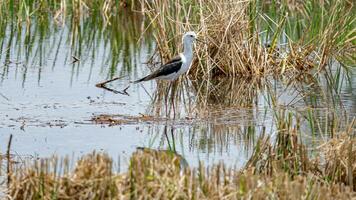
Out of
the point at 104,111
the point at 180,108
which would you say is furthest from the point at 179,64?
the point at 104,111

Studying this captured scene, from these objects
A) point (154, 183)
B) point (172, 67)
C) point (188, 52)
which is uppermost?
point (188, 52)

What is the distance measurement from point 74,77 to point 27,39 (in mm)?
3019

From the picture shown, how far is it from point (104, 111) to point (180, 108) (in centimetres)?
97

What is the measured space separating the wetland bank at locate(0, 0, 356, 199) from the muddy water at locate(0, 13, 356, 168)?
0.02 meters

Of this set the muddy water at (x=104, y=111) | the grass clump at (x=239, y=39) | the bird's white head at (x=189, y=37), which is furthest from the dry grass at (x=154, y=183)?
the grass clump at (x=239, y=39)

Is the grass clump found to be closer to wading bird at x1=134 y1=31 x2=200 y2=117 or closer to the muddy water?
the muddy water

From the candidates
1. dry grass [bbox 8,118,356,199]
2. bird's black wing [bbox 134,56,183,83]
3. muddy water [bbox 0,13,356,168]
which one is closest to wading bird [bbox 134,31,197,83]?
bird's black wing [bbox 134,56,183,83]

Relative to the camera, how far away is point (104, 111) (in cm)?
1242

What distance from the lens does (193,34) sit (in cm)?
1316

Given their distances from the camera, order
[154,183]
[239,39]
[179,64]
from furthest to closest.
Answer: [239,39] < [179,64] < [154,183]

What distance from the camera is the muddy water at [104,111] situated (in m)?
10.6

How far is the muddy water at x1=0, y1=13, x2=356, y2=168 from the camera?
10594 mm

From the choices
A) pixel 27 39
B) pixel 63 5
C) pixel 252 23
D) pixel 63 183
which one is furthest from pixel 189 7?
pixel 63 183

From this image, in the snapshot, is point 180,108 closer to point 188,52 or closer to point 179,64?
point 179,64
